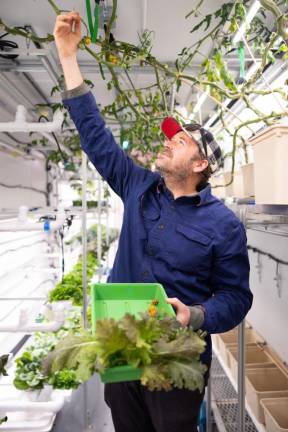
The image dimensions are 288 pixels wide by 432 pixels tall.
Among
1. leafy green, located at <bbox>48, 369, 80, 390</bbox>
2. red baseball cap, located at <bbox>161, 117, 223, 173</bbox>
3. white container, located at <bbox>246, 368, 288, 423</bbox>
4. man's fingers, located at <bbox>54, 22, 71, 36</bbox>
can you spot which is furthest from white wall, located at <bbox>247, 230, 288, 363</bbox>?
man's fingers, located at <bbox>54, 22, 71, 36</bbox>

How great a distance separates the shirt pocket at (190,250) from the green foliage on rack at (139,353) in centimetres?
49

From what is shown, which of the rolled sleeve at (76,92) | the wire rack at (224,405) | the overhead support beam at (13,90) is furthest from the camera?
the overhead support beam at (13,90)

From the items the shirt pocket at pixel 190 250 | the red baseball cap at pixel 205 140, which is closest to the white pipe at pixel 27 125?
the red baseball cap at pixel 205 140

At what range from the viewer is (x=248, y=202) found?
1.67 meters

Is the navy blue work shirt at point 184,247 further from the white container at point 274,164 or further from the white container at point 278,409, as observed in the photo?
the white container at point 278,409

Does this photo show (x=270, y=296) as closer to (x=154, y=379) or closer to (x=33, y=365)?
(x=33, y=365)

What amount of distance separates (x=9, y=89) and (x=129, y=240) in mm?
2217

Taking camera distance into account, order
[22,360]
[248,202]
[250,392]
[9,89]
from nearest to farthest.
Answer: [248,202] < [250,392] < [22,360] < [9,89]

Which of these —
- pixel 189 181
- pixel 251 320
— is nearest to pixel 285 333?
pixel 251 320

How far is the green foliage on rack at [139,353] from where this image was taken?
738 millimetres

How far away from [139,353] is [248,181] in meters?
1.28

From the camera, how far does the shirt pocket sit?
130 cm

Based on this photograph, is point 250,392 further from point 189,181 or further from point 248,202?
point 189,181

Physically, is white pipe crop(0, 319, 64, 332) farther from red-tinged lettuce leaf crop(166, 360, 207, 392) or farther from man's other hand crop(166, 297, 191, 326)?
red-tinged lettuce leaf crop(166, 360, 207, 392)
